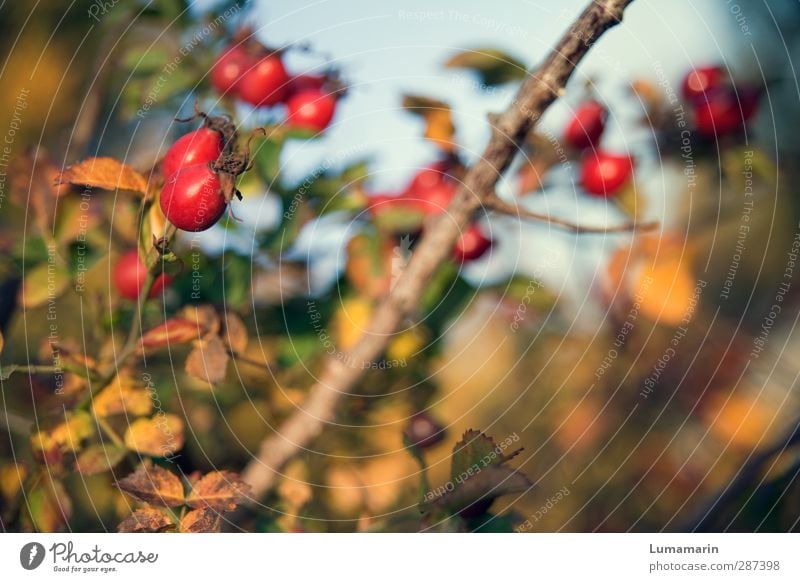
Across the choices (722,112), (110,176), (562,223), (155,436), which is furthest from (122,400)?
(722,112)

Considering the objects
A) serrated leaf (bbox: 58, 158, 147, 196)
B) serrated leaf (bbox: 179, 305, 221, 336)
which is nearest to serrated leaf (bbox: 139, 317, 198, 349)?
serrated leaf (bbox: 179, 305, 221, 336)

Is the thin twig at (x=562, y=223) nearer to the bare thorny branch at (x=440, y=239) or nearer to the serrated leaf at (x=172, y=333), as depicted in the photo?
the bare thorny branch at (x=440, y=239)

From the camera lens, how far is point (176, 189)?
23.4 inches

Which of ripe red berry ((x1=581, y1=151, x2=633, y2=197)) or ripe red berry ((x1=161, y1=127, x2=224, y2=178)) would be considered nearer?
ripe red berry ((x1=161, y1=127, x2=224, y2=178))

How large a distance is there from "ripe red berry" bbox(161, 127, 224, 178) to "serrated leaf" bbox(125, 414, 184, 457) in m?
0.19

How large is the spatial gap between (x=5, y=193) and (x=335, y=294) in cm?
30

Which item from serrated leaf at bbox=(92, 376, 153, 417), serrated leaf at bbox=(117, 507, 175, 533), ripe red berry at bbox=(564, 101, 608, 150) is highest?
ripe red berry at bbox=(564, 101, 608, 150)

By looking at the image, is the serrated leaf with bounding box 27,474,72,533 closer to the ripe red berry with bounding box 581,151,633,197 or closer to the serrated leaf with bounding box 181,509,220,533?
the serrated leaf with bounding box 181,509,220,533

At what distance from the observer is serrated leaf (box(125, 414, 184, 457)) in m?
0.64

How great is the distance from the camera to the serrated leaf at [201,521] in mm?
673

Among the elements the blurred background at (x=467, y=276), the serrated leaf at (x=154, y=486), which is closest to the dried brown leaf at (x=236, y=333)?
the blurred background at (x=467, y=276)

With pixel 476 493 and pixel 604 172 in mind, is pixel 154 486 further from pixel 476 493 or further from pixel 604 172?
pixel 604 172

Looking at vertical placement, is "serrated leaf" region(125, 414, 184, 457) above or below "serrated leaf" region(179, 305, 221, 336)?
below

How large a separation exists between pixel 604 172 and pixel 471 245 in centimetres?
14
